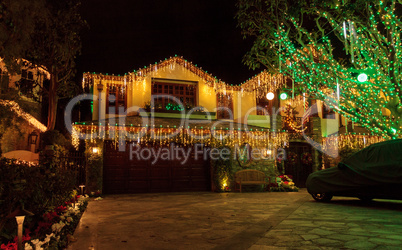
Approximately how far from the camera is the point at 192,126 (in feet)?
50.3

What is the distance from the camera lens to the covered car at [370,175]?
826 centimetres

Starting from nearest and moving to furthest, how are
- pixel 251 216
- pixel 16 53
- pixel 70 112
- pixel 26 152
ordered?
pixel 16 53 < pixel 251 216 < pixel 26 152 < pixel 70 112

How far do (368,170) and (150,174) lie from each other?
385 inches

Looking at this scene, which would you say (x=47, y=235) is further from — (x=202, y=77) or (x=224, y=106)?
(x=224, y=106)

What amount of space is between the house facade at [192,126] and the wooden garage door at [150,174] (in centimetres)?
5

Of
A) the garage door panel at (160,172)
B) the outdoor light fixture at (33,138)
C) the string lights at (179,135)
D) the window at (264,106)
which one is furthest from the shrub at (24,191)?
the window at (264,106)

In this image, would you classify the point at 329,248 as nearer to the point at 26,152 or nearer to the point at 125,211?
the point at 125,211

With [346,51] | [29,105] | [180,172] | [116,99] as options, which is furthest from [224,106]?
[29,105]

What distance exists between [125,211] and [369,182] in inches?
271

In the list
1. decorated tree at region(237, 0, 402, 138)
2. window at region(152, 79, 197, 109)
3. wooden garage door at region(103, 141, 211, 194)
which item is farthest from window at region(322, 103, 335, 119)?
wooden garage door at region(103, 141, 211, 194)

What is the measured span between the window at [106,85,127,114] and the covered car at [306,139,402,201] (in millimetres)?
10360

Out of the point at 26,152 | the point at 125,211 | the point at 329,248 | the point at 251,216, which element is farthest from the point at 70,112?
the point at 329,248

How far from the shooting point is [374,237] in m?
5.10

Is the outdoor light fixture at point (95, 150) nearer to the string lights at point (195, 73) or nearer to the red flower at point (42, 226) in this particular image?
the string lights at point (195, 73)
